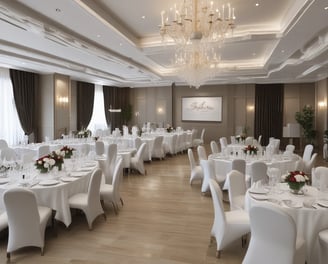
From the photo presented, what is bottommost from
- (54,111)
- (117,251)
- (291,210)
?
(117,251)

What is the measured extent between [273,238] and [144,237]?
2.10 m

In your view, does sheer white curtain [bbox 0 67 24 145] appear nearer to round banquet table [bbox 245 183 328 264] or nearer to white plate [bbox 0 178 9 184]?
white plate [bbox 0 178 9 184]

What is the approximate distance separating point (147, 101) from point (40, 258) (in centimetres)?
1490

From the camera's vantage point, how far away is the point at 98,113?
1630cm

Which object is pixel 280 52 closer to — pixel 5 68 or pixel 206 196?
pixel 206 196

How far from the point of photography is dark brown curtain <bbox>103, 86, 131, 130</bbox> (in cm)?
1691

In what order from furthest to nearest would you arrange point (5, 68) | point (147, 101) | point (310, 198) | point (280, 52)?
point (147, 101)
point (5, 68)
point (280, 52)
point (310, 198)

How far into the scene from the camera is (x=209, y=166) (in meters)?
5.91

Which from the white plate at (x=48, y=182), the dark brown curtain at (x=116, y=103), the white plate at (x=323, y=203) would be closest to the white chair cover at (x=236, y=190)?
the white plate at (x=323, y=203)

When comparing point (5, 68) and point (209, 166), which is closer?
point (209, 166)

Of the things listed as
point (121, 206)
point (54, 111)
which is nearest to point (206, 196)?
point (121, 206)

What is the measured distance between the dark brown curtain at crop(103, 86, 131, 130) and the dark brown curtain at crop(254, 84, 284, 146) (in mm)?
7822

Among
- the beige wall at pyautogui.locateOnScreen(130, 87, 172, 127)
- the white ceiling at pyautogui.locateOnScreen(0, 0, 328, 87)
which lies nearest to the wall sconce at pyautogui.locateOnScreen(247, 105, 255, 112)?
the beige wall at pyautogui.locateOnScreen(130, 87, 172, 127)

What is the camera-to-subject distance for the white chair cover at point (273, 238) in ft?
8.39
